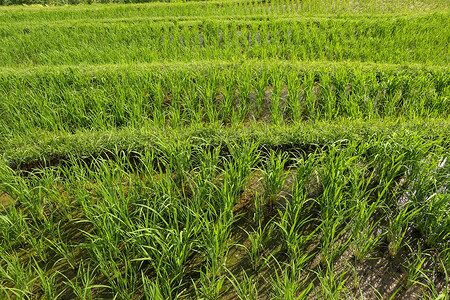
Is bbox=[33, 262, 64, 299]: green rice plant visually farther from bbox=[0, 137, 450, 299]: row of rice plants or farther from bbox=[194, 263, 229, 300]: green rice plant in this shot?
bbox=[194, 263, 229, 300]: green rice plant

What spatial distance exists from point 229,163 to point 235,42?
3866 mm

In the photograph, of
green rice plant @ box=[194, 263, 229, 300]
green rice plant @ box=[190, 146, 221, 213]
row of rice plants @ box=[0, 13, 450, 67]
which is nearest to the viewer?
green rice plant @ box=[194, 263, 229, 300]

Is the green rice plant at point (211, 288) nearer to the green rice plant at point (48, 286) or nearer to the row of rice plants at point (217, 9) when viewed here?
the green rice plant at point (48, 286)

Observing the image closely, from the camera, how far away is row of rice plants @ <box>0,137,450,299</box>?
5.03 feet

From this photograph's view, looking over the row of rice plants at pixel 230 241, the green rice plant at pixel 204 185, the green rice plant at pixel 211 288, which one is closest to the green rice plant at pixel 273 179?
the row of rice plants at pixel 230 241

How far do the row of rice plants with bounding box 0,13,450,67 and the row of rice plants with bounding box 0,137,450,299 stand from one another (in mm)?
2900

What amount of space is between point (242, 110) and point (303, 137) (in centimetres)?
97

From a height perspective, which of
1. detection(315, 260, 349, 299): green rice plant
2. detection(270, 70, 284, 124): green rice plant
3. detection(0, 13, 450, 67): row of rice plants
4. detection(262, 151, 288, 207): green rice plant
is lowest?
detection(315, 260, 349, 299): green rice plant

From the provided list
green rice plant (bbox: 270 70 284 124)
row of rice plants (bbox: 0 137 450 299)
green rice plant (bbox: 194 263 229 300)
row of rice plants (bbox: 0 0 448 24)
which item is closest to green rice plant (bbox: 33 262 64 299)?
row of rice plants (bbox: 0 137 450 299)

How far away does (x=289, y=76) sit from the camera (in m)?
3.49

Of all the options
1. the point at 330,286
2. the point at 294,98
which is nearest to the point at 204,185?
the point at 330,286

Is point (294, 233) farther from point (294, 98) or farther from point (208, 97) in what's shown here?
point (208, 97)

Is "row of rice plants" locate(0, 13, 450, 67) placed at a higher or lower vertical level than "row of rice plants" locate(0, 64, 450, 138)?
higher

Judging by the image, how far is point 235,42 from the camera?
510 cm
